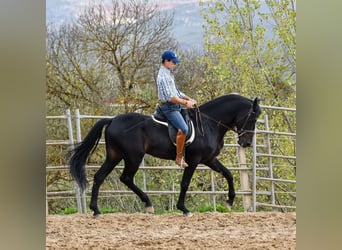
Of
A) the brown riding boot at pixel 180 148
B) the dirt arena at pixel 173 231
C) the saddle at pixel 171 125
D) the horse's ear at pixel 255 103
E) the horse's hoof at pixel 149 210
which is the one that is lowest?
the dirt arena at pixel 173 231

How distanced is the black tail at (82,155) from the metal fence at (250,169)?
43mm

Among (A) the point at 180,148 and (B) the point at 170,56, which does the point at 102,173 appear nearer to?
(A) the point at 180,148

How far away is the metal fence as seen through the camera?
3.92 meters

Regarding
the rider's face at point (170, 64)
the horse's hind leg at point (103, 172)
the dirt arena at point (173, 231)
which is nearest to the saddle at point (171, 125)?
the rider's face at point (170, 64)

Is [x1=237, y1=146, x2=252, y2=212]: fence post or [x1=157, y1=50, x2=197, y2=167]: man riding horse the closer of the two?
[x1=157, y1=50, x2=197, y2=167]: man riding horse

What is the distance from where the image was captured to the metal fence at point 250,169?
392 centimetres

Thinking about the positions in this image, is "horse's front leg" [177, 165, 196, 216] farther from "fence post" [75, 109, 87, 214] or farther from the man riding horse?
"fence post" [75, 109, 87, 214]

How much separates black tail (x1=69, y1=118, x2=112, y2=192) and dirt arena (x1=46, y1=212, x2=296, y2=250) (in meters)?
0.28

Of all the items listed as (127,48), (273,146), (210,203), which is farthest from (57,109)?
(273,146)

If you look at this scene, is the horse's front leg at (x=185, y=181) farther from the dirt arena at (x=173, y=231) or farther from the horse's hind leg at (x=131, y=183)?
the horse's hind leg at (x=131, y=183)

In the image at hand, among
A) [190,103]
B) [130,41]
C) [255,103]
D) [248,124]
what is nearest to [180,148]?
[190,103]

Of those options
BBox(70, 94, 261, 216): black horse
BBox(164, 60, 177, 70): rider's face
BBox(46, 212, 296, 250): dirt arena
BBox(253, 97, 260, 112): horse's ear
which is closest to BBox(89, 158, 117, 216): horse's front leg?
BBox(70, 94, 261, 216): black horse
